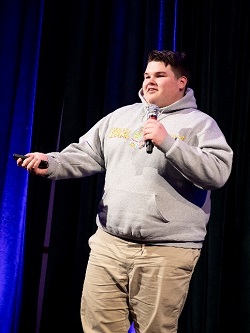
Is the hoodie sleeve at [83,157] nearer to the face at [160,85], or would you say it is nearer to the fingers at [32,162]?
the fingers at [32,162]

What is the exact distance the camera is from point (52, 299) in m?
2.39

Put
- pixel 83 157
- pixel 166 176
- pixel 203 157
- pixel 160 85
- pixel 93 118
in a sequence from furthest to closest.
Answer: pixel 93 118, pixel 83 157, pixel 160 85, pixel 166 176, pixel 203 157

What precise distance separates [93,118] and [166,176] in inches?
35.3

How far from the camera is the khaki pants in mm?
1648

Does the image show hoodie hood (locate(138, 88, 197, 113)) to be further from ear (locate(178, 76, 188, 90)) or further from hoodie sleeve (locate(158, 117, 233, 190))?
hoodie sleeve (locate(158, 117, 233, 190))

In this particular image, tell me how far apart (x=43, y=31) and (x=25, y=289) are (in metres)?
1.47

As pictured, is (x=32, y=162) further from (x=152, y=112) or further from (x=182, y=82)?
(x=182, y=82)

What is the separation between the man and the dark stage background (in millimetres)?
585

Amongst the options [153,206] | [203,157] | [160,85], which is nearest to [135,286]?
[153,206]

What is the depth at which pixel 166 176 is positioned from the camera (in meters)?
1.69

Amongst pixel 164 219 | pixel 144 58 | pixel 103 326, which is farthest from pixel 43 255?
pixel 144 58

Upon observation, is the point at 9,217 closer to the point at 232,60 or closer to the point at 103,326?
the point at 103,326

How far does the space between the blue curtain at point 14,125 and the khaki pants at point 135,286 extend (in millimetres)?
809

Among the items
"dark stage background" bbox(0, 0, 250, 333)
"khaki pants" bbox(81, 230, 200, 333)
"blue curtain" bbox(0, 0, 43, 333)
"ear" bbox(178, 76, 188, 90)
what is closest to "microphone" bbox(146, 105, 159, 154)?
"ear" bbox(178, 76, 188, 90)
